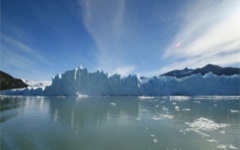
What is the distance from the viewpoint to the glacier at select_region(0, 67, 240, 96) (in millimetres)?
54281

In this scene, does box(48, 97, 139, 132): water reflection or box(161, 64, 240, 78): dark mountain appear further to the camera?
box(161, 64, 240, 78): dark mountain

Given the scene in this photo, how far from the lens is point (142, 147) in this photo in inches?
356

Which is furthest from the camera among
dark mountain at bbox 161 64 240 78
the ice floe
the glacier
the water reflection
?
dark mountain at bbox 161 64 240 78

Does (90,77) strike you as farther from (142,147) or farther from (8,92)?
(142,147)

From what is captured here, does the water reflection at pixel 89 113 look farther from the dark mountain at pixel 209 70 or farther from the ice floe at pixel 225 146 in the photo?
the dark mountain at pixel 209 70

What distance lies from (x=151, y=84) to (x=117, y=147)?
49323 millimetres

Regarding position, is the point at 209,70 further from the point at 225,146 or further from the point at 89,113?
the point at 225,146

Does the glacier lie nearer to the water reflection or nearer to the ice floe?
the water reflection

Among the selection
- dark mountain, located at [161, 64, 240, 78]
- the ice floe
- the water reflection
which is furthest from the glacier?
dark mountain, located at [161, 64, 240, 78]

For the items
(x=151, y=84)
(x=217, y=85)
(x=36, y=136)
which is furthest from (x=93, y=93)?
(x=36, y=136)

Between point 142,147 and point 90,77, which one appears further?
point 90,77

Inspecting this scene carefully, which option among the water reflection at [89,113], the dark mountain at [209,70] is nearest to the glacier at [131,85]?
the water reflection at [89,113]

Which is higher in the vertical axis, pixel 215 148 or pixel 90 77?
pixel 90 77

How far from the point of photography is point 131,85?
185ft
